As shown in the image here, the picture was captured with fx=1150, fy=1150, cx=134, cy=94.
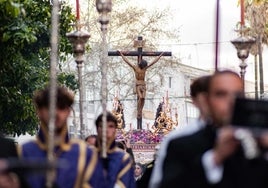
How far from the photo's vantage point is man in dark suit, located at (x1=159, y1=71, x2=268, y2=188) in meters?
5.30

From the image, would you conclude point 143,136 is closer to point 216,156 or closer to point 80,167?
point 80,167

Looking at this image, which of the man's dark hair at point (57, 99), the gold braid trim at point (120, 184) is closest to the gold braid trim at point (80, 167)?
the man's dark hair at point (57, 99)

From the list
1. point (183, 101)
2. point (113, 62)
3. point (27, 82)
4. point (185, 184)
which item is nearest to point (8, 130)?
point (27, 82)

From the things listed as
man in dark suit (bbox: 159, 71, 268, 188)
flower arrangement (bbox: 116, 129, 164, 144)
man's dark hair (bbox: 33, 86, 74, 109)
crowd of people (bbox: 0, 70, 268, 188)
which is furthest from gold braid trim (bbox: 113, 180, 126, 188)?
flower arrangement (bbox: 116, 129, 164, 144)

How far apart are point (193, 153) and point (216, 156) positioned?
0.56 metres

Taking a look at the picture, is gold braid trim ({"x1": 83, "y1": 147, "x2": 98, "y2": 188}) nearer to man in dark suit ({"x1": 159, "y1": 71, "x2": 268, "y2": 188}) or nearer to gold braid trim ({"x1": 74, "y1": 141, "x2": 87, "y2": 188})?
gold braid trim ({"x1": 74, "y1": 141, "x2": 87, "y2": 188})

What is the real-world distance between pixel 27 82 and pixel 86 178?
2418 centimetres

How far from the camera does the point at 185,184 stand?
5656 mm

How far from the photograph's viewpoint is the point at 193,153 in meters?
5.95

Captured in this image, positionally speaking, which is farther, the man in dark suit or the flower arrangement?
the flower arrangement

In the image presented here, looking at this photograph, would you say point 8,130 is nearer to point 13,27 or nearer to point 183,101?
point 13,27

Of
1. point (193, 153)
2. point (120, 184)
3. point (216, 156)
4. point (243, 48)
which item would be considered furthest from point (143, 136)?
point (216, 156)

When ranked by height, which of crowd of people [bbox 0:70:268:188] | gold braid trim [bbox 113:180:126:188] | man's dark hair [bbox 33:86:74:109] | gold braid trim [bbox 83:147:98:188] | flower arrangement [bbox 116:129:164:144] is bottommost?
flower arrangement [bbox 116:129:164:144]

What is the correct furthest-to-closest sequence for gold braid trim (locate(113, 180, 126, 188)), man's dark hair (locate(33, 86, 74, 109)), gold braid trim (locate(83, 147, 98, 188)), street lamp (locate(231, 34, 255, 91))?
street lamp (locate(231, 34, 255, 91)), gold braid trim (locate(113, 180, 126, 188)), gold braid trim (locate(83, 147, 98, 188)), man's dark hair (locate(33, 86, 74, 109))
